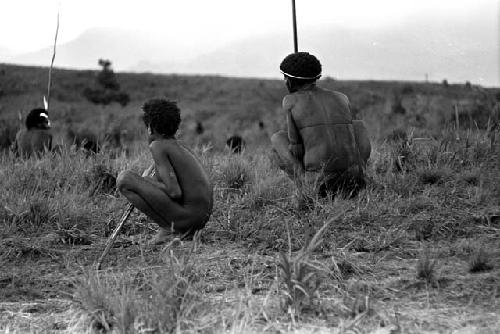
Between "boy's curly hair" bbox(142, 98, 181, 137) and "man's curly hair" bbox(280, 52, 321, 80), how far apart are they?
140cm

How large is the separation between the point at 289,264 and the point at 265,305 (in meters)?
0.24

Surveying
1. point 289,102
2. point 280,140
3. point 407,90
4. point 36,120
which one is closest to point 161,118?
point 289,102

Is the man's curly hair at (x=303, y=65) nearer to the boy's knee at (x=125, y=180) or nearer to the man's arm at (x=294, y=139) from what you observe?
the man's arm at (x=294, y=139)

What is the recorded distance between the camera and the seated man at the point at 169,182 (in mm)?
4852

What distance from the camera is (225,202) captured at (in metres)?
6.32

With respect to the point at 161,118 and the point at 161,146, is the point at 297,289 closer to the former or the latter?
the point at 161,146

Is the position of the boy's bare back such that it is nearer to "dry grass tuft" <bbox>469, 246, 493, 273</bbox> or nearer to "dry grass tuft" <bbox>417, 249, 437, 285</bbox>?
"dry grass tuft" <bbox>417, 249, 437, 285</bbox>

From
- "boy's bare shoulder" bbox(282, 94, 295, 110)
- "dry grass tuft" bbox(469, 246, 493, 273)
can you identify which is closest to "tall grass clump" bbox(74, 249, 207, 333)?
"dry grass tuft" bbox(469, 246, 493, 273)

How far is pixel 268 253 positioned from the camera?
16.0 feet

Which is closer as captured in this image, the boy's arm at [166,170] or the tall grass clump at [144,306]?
the tall grass clump at [144,306]

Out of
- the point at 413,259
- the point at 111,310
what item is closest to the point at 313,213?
the point at 413,259

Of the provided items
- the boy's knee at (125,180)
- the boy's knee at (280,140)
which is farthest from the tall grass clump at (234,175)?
the boy's knee at (125,180)

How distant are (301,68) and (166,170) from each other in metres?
1.73

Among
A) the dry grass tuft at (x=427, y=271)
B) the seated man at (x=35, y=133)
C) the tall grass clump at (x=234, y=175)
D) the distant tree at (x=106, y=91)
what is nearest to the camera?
the dry grass tuft at (x=427, y=271)
